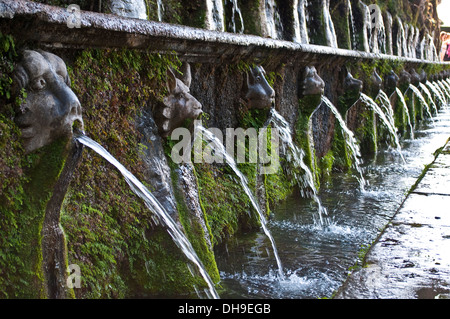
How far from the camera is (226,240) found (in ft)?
15.2

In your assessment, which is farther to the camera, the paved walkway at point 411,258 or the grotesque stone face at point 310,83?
the grotesque stone face at point 310,83

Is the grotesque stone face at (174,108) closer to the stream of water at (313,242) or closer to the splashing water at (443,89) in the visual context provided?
the stream of water at (313,242)

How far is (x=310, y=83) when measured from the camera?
262 inches

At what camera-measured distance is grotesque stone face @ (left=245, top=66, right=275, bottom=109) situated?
5078mm

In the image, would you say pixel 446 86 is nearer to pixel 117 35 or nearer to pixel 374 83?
pixel 374 83

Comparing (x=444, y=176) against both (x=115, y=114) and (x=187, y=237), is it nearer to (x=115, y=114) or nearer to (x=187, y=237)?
(x=187, y=237)

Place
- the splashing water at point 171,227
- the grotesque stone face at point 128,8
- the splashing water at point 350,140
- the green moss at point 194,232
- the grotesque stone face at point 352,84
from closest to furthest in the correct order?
the splashing water at point 171,227 → the grotesque stone face at point 128,8 → the green moss at point 194,232 → the splashing water at point 350,140 → the grotesque stone face at point 352,84

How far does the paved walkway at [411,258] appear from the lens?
3309mm

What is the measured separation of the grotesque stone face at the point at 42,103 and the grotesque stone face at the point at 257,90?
110 inches

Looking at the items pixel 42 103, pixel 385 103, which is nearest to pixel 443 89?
pixel 385 103

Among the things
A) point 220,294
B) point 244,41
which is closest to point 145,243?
Answer: point 220,294

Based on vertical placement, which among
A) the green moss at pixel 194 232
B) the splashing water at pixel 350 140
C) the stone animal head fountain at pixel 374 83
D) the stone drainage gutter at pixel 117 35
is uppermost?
the stone animal head fountain at pixel 374 83

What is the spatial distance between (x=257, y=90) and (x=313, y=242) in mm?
1381

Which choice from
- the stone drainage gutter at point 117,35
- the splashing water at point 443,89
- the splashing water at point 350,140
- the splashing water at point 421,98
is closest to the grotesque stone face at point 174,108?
the stone drainage gutter at point 117,35
